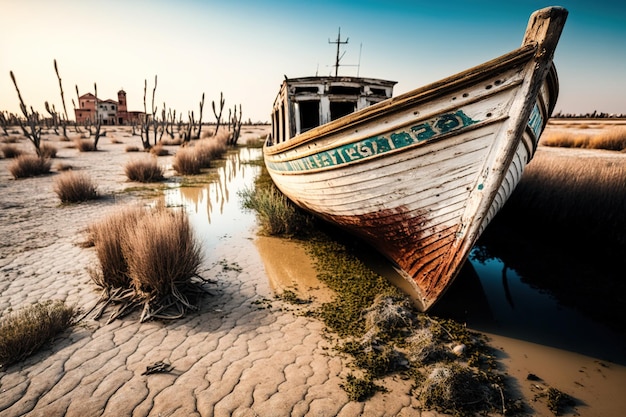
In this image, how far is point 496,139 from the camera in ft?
9.60

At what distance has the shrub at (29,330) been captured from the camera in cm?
269

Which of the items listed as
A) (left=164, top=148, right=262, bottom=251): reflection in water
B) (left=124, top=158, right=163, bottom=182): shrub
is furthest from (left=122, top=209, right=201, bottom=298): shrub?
(left=124, top=158, right=163, bottom=182): shrub

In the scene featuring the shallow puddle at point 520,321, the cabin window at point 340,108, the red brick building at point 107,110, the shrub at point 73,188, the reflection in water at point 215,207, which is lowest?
the shallow puddle at point 520,321

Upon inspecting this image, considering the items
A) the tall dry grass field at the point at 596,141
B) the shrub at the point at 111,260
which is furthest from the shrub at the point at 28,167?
the tall dry grass field at the point at 596,141

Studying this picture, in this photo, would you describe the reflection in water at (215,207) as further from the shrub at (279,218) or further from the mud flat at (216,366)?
the mud flat at (216,366)

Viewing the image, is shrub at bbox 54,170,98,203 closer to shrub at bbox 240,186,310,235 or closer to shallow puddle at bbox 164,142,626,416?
shallow puddle at bbox 164,142,626,416

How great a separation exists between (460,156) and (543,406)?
90.0 inches

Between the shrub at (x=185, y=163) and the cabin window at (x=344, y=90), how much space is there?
8.54 m

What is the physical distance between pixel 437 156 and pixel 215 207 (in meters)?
6.60

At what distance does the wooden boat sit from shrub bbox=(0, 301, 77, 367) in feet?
11.5

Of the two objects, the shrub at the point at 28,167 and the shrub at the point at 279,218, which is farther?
the shrub at the point at 28,167

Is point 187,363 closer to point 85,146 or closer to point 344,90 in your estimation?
point 344,90

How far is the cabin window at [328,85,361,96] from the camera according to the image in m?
6.90

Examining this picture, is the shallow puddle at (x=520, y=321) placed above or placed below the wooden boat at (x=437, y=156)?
below
